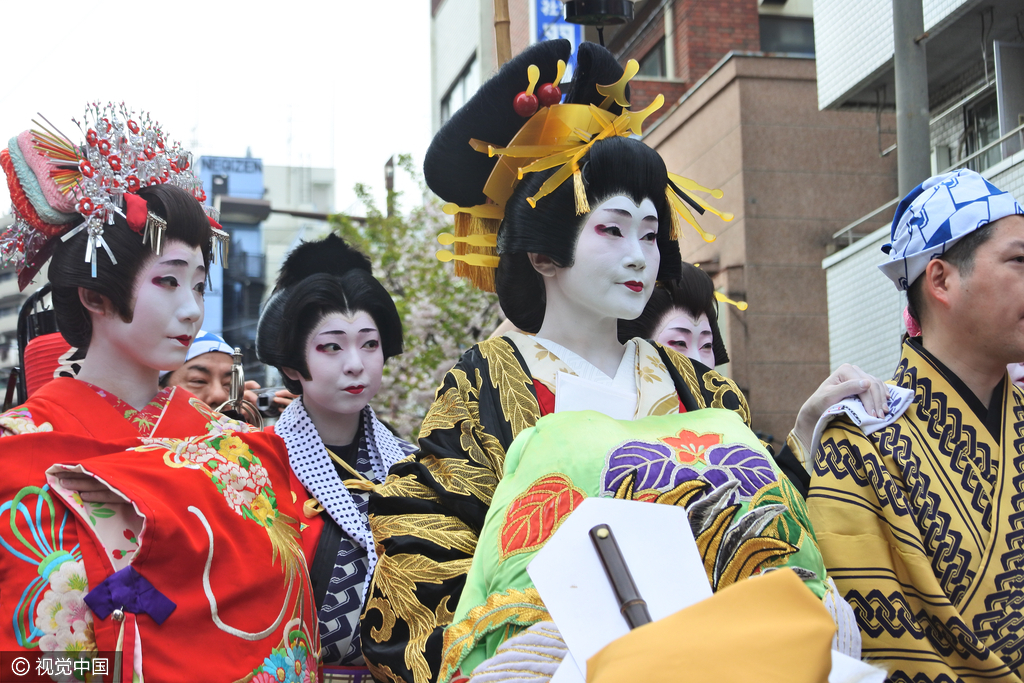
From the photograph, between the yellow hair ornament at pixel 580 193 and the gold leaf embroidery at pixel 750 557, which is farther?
the yellow hair ornament at pixel 580 193

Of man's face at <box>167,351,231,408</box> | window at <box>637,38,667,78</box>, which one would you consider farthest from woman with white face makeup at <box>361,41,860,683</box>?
Result: window at <box>637,38,667,78</box>

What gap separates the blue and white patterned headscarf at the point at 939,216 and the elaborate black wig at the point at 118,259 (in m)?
2.18

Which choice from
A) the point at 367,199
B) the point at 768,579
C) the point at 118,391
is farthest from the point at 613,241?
the point at 367,199

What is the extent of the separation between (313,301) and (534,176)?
52.0 inches

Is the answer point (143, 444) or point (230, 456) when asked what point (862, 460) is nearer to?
point (230, 456)

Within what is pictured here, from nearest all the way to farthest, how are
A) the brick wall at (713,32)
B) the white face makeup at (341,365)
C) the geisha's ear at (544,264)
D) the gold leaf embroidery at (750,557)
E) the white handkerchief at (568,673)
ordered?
1. the white handkerchief at (568,673)
2. the gold leaf embroidery at (750,557)
3. the geisha's ear at (544,264)
4. the white face makeup at (341,365)
5. the brick wall at (713,32)

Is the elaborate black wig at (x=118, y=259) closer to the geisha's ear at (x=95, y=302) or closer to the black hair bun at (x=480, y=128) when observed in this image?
the geisha's ear at (x=95, y=302)

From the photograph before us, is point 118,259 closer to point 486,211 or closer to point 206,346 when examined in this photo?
point 486,211

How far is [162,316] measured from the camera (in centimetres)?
327

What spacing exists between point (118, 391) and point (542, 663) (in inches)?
75.4

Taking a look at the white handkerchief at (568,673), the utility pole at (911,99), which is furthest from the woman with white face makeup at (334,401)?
the utility pole at (911,99)

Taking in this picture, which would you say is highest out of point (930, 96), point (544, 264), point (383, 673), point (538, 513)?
point (930, 96)

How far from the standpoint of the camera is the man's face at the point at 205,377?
4883mm

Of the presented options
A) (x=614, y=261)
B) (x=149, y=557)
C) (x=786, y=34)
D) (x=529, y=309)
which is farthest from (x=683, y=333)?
(x=786, y=34)
